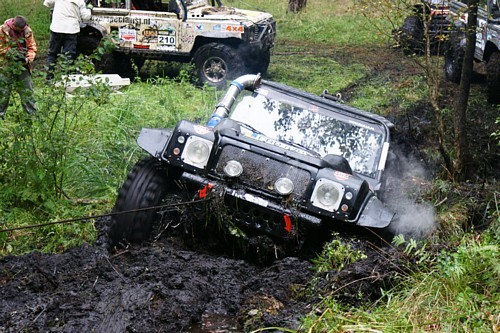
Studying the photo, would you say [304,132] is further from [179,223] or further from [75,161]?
[75,161]

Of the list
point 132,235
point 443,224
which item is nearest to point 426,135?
point 443,224

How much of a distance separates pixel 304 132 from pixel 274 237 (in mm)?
1295

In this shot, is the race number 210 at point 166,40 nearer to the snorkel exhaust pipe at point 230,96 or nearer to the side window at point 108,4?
the side window at point 108,4

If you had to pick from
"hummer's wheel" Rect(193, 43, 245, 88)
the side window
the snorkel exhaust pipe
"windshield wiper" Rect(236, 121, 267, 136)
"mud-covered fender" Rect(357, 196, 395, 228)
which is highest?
the snorkel exhaust pipe

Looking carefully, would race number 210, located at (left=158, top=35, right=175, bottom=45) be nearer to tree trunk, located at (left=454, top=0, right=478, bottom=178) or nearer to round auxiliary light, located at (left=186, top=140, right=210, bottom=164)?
tree trunk, located at (left=454, top=0, right=478, bottom=178)

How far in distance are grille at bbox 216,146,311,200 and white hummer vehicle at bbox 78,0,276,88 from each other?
730 centimetres

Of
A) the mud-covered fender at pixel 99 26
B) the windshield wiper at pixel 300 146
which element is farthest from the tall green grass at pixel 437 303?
the mud-covered fender at pixel 99 26

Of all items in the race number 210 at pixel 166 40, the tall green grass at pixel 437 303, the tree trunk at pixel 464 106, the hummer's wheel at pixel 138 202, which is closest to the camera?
the tall green grass at pixel 437 303

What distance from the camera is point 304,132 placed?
23.0ft

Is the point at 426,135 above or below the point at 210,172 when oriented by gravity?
below

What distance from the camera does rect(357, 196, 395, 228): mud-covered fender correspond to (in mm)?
5918

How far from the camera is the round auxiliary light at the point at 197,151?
6.20m

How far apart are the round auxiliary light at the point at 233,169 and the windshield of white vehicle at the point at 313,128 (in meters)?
0.83

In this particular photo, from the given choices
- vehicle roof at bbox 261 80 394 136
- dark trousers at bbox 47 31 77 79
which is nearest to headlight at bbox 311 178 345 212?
vehicle roof at bbox 261 80 394 136
